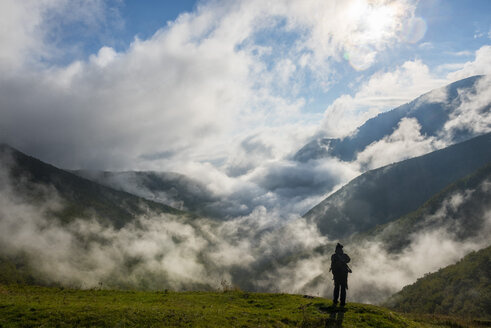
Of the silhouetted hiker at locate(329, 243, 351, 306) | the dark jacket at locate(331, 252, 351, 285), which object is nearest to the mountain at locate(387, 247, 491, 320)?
the silhouetted hiker at locate(329, 243, 351, 306)

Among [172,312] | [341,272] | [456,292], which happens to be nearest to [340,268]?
[341,272]

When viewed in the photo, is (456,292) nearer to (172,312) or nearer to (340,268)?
(340,268)

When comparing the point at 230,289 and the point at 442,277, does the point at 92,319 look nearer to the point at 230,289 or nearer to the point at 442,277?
the point at 230,289

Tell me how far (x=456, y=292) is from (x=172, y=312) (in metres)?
126

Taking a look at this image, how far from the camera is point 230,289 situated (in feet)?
115

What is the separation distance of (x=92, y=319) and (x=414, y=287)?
502 ft

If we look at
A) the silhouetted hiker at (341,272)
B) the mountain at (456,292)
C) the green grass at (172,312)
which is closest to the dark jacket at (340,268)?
the silhouetted hiker at (341,272)

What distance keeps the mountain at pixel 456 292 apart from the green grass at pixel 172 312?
8630cm

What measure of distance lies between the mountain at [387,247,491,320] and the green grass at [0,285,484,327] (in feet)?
283

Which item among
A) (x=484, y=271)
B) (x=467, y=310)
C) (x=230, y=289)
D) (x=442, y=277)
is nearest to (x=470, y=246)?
(x=442, y=277)

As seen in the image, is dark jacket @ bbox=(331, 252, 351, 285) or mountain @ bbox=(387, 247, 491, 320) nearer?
dark jacket @ bbox=(331, 252, 351, 285)

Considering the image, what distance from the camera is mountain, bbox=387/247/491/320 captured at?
9006 centimetres

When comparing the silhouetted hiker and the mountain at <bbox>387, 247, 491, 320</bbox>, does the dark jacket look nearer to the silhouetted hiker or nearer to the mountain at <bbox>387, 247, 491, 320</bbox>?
the silhouetted hiker

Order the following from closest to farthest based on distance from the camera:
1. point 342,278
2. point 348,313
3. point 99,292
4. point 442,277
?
point 348,313
point 342,278
point 99,292
point 442,277
